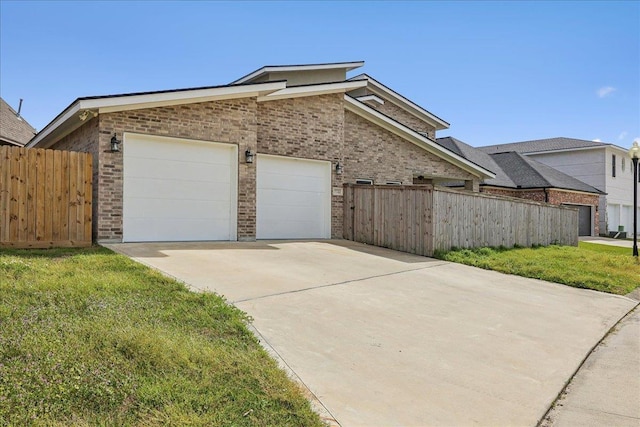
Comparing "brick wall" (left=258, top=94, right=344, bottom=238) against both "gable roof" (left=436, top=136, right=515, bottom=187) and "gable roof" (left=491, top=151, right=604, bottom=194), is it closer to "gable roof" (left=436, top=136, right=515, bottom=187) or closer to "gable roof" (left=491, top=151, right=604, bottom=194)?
"gable roof" (left=436, top=136, right=515, bottom=187)

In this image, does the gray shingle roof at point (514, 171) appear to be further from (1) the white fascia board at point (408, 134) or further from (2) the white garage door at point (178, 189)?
(2) the white garage door at point (178, 189)

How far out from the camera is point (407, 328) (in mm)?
5441

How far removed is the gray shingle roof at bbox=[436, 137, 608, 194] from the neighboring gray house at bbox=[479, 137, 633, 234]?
99.8 inches

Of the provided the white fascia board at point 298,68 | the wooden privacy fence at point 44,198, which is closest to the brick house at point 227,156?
the wooden privacy fence at point 44,198

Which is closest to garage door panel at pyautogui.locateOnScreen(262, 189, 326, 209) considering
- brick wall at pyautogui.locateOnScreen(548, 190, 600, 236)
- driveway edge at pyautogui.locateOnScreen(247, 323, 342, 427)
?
driveway edge at pyautogui.locateOnScreen(247, 323, 342, 427)

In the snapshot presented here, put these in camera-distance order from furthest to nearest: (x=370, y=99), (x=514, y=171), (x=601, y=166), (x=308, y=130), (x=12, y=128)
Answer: (x=601, y=166), (x=514, y=171), (x=12, y=128), (x=370, y=99), (x=308, y=130)

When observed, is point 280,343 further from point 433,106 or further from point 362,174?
point 433,106

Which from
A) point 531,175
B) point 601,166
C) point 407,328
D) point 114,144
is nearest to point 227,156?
point 114,144

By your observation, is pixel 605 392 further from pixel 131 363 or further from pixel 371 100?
pixel 371 100

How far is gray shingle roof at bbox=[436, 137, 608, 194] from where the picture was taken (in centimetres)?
2469

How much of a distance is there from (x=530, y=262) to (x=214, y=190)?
323 inches

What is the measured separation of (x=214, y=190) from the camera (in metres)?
11.5

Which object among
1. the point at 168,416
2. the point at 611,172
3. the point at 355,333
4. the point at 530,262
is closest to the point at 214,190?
the point at 355,333

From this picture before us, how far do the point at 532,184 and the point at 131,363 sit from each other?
25.4 meters
